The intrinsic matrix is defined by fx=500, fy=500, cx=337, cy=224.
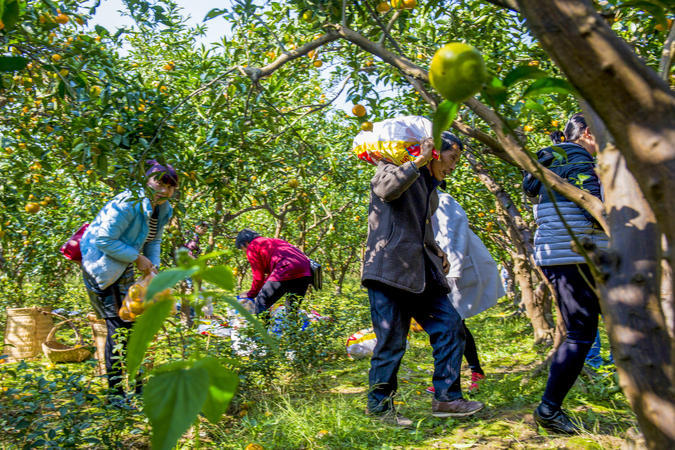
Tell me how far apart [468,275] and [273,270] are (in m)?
1.89

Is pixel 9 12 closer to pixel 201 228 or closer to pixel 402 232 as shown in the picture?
pixel 402 232

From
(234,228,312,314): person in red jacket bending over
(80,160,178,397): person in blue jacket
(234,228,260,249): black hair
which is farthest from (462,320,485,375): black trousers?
(234,228,260,249): black hair

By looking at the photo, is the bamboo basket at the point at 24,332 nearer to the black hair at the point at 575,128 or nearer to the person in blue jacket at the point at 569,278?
the person in blue jacket at the point at 569,278

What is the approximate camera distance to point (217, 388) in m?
0.60

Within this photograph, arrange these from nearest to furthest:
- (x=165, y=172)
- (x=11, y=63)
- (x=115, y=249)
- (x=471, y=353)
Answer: (x=11, y=63)
(x=165, y=172)
(x=115, y=249)
(x=471, y=353)

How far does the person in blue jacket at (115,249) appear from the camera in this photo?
2947 mm


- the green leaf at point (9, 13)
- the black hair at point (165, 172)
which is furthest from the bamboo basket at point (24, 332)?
the green leaf at point (9, 13)

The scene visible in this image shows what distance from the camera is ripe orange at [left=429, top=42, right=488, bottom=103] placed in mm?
593

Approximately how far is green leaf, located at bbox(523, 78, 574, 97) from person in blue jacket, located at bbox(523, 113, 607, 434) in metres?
1.74

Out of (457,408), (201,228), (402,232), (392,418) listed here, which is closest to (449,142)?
(402,232)

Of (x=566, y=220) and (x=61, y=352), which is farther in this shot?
(x=61, y=352)

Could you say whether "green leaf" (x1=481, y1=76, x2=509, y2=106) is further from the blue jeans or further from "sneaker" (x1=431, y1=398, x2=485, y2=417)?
"sneaker" (x1=431, y1=398, x2=485, y2=417)

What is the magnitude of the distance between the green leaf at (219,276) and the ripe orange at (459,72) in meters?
0.35

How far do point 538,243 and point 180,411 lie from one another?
7.88 feet
